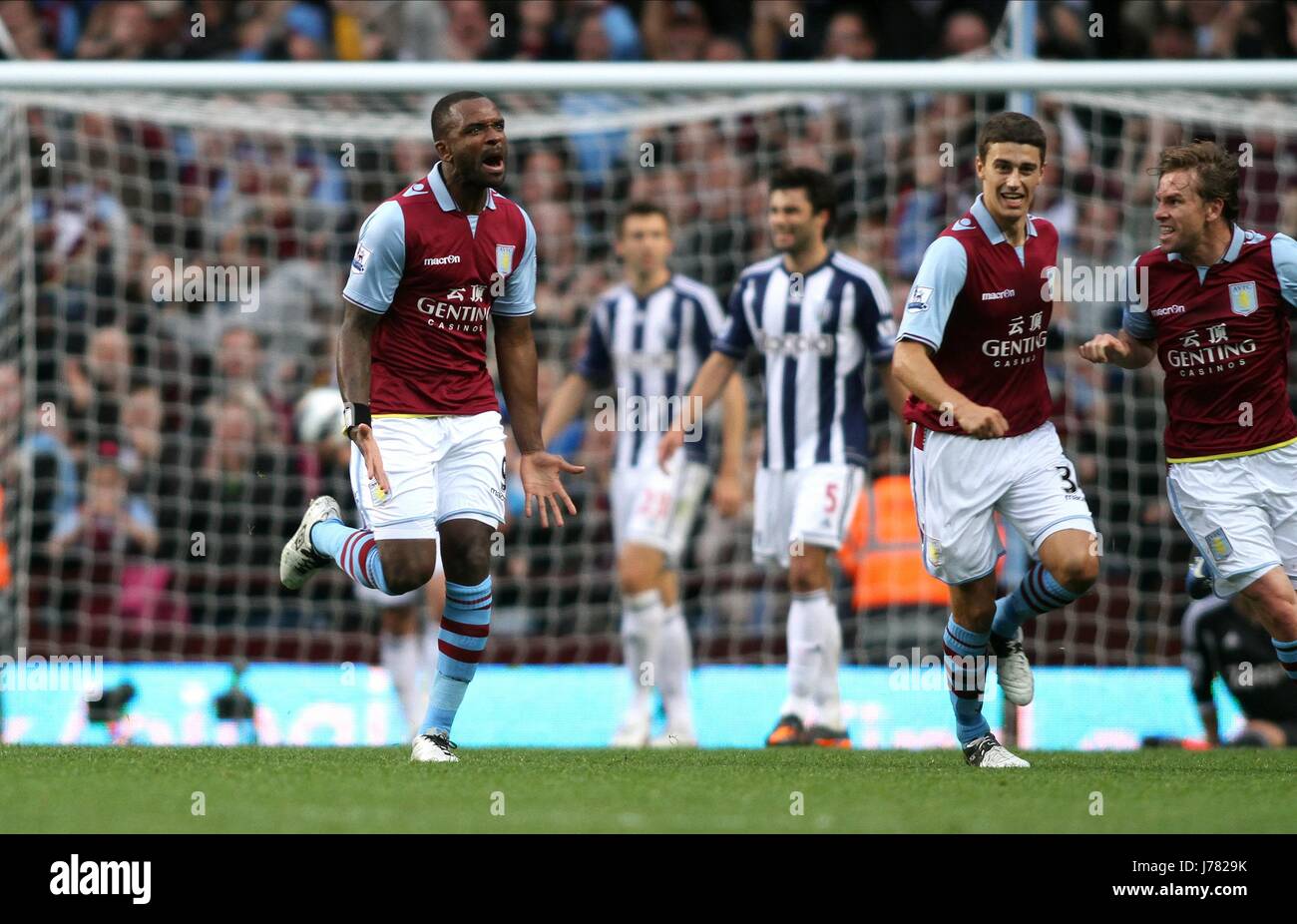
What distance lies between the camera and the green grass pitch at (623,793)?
5.01 meters

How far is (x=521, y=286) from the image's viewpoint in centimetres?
693

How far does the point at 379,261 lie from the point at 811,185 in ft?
9.83

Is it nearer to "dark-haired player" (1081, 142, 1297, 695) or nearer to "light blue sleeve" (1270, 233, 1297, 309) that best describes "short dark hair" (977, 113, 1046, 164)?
"dark-haired player" (1081, 142, 1297, 695)

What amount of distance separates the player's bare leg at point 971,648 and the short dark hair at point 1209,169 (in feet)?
5.26

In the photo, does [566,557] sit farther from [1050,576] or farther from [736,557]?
[1050,576]

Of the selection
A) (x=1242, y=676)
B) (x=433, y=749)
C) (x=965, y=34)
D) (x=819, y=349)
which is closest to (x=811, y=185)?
(x=819, y=349)

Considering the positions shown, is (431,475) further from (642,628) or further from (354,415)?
(642,628)

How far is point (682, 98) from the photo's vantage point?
11688 millimetres

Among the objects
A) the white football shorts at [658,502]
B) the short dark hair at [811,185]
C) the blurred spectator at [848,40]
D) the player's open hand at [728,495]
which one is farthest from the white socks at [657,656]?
the blurred spectator at [848,40]

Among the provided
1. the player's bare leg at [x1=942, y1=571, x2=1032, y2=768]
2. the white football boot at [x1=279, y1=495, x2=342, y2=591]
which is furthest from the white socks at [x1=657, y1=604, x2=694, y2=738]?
the player's bare leg at [x1=942, y1=571, x2=1032, y2=768]

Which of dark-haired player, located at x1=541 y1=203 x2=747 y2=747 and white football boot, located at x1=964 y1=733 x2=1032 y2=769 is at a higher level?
dark-haired player, located at x1=541 y1=203 x2=747 y2=747

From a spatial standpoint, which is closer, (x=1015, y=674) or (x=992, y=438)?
(x=992, y=438)

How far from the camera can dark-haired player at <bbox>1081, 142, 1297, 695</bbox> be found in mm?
6809

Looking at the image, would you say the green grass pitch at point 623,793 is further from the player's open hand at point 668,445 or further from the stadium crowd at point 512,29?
the stadium crowd at point 512,29
